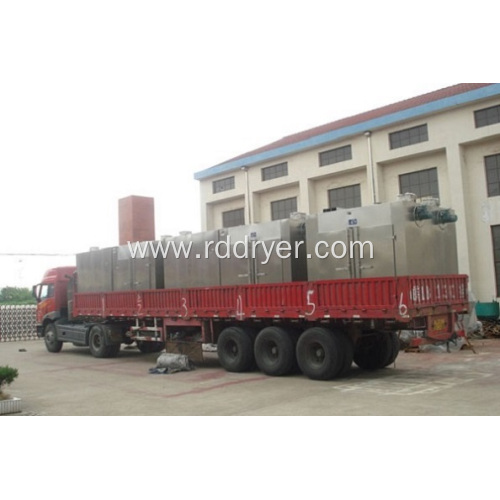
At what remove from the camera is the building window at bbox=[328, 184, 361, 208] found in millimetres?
22797

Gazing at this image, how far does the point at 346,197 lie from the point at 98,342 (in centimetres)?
1219

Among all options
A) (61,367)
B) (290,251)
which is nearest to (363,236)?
(290,251)

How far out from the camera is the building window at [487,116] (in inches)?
723

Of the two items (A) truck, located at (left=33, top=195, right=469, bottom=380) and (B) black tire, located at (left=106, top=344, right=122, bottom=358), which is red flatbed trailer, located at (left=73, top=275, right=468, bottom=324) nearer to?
(A) truck, located at (left=33, top=195, right=469, bottom=380)

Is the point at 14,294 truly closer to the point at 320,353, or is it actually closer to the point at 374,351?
the point at 374,351

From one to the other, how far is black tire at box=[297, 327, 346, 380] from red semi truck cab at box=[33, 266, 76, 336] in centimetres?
1110

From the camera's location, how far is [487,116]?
18.6m

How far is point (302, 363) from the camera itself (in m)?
11.1

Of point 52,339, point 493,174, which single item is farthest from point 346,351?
point 52,339

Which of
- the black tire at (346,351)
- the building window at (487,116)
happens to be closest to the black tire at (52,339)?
the black tire at (346,351)

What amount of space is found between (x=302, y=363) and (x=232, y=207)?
17.8 metres

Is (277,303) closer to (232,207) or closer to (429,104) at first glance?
(429,104)

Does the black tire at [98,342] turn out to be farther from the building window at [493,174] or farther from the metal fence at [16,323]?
the building window at [493,174]

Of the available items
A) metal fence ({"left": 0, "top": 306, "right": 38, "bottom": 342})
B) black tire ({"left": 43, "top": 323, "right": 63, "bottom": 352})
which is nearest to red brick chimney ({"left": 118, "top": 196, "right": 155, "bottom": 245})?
metal fence ({"left": 0, "top": 306, "right": 38, "bottom": 342})
